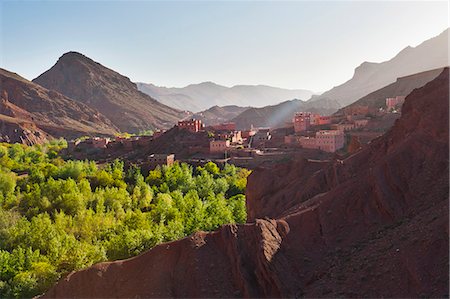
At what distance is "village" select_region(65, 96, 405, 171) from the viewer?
51.8 m

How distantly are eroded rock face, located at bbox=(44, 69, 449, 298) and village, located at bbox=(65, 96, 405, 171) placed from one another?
104 ft

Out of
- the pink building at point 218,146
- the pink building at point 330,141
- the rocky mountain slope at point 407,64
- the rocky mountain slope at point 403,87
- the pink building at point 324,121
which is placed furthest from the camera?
the rocky mountain slope at point 407,64

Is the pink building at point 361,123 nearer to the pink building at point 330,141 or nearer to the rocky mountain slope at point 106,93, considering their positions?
the pink building at point 330,141

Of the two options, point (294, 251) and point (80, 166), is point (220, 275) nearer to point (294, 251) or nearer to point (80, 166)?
point (294, 251)

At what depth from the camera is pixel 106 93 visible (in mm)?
154250

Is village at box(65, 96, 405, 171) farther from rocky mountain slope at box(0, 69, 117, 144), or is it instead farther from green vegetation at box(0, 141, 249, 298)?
rocky mountain slope at box(0, 69, 117, 144)

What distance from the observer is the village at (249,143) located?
51.8 metres

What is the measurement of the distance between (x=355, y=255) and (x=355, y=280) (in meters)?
1.08

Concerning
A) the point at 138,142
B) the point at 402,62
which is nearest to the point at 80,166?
the point at 138,142

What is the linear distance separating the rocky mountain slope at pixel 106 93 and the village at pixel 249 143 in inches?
2559

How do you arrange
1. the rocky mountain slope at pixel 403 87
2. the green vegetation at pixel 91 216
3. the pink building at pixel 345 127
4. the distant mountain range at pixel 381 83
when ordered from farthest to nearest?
1. the distant mountain range at pixel 381 83
2. the rocky mountain slope at pixel 403 87
3. the pink building at pixel 345 127
4. the green vegetation at pixel 91 216

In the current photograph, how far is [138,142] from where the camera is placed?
Result: 72062 mm

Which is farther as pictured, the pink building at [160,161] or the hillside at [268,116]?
the hillside at [268,116]

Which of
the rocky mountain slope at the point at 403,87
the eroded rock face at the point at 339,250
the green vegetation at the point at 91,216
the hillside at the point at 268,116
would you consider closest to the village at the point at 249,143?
the green vegetation at the point at 91,216
